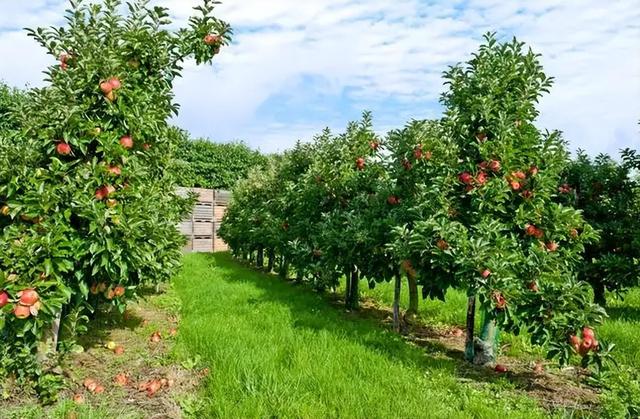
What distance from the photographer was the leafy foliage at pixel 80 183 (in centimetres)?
396

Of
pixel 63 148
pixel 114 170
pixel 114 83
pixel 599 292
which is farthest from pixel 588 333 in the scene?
pixel 599 292

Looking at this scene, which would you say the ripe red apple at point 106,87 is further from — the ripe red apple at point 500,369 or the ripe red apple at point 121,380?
the ripe red apple at point 500,369

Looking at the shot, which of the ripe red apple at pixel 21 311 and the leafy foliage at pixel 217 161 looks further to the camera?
the leafy foliage at pixel 217 161

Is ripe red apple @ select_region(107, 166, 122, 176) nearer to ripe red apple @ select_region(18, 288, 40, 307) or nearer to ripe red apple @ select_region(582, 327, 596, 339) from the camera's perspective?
ripe red apple @ select_region(18, 288, 40, 307)

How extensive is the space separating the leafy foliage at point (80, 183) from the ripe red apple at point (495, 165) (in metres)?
3.16

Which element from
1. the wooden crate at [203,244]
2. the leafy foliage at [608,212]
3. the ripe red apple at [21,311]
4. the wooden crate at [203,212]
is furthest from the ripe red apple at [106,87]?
the wooden crate at [203,244]

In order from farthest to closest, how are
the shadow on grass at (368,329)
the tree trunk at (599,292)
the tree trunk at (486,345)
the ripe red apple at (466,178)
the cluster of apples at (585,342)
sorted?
1. the tree trunk at (599,292)
2. the tree trunk at (486,345)
3. the ripe red apple at (466,178)
4. the shadow on grass at (368,329)
5. the cluster of apples at (585,342)

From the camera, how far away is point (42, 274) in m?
3.94

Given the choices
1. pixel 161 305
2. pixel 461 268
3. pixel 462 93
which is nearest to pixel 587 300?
pixel 461 268

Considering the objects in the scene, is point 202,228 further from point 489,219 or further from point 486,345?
point 489,219

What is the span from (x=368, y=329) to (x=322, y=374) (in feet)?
6.68

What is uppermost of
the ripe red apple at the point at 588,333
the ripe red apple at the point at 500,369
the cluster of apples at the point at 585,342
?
the ripe red apple at the point at 588,333

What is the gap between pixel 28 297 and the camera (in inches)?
147

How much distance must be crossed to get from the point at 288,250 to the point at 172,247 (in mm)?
4077
